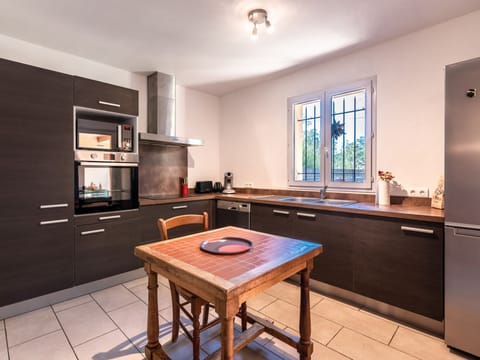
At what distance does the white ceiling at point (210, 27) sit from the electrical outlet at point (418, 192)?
148 centimetres

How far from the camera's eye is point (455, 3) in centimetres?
199

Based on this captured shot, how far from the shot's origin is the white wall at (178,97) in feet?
8.47

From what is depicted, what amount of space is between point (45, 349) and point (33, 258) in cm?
80

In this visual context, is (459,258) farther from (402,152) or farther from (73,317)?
(73,317)

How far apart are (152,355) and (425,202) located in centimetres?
252

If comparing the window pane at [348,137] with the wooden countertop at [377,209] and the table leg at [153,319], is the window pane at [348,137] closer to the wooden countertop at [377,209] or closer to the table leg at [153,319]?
the wooden countertop at [377,209]

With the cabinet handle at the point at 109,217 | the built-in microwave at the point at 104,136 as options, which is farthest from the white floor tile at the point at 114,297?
the built-in microwave at the point at 104,136

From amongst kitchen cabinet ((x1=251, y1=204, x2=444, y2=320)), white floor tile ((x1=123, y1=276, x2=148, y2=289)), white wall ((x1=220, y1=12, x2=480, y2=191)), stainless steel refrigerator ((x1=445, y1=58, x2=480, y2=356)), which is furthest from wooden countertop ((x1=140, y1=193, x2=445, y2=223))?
white floor tile ((x1=123, y1=276, x2=148, y2=289))

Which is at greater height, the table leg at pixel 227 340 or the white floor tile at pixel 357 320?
the table leg at pixel 227 340

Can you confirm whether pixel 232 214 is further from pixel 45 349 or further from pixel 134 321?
pixel 45 349

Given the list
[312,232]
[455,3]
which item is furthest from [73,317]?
[455,3]

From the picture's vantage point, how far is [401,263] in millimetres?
2039

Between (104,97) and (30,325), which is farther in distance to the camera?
(104,97)

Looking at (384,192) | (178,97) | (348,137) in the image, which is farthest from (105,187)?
(384,192)
